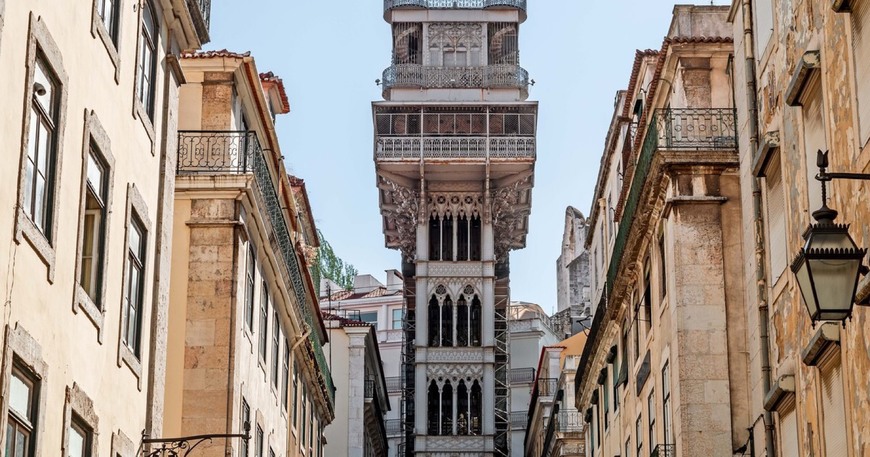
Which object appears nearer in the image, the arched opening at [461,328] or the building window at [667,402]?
the building window at [667,402]

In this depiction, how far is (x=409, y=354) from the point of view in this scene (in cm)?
8044

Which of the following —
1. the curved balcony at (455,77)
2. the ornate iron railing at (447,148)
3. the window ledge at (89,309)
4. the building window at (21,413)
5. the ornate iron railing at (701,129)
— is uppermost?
the curved balcony at (455,77)

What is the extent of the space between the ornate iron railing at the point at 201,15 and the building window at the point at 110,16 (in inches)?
129

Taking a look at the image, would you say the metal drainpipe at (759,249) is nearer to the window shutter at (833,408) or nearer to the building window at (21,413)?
the window shutter at (833,408)

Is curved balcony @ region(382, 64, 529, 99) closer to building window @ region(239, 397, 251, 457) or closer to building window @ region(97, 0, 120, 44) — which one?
building window @ region(239, 397, 251, 457)

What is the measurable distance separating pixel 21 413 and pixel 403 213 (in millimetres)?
66470

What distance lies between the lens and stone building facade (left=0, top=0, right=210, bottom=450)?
14461mm

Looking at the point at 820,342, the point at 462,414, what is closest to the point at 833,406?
the point at 820,342

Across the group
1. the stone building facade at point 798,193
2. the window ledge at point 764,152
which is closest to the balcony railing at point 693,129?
the stone building facade at point 798,193

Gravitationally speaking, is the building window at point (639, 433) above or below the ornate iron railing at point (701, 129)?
below

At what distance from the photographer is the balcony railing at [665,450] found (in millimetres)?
28741

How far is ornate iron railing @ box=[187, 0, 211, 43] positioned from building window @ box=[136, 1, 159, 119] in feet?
3.96

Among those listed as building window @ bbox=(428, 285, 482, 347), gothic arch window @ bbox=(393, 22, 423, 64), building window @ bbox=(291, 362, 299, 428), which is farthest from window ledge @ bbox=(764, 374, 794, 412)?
gothic arch window @ bbox=(393, 22, 423, 64)

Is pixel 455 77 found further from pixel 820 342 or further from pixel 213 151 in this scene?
pixel 820 342
